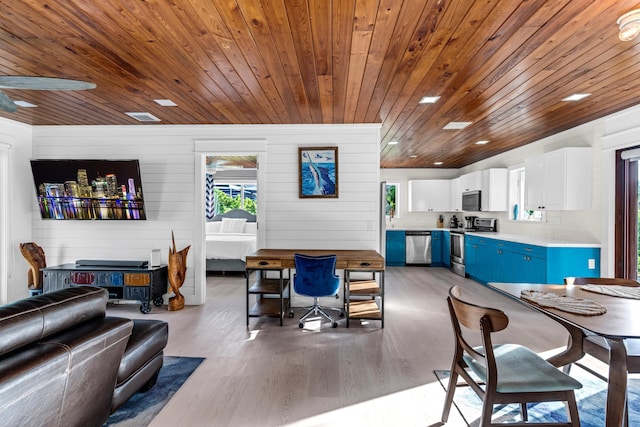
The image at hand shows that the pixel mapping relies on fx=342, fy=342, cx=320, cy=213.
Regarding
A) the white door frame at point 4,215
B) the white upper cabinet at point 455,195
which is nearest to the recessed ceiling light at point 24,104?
the white door frame at point 4,215

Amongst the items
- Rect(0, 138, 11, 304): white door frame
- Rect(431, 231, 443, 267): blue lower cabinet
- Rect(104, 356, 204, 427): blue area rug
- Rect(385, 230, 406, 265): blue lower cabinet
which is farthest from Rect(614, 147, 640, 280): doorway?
Rect(0, 138, 11, 304): white door frame

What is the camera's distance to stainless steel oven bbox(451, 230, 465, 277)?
6.96 metres

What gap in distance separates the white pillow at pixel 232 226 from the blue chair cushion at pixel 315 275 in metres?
4.66

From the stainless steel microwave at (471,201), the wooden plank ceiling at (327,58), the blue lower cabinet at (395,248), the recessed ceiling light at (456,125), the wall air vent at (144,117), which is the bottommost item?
the blue lower cabinet at (395,248)

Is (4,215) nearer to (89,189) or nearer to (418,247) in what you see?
(89,189)

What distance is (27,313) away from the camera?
4.86 feet

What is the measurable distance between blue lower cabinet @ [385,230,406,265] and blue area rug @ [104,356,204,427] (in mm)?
5784

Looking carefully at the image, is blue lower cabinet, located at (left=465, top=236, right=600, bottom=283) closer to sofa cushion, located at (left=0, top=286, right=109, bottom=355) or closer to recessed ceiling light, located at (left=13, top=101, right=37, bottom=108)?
sofa cushion, located at (left=0, top=286, right=109, bottom=355)

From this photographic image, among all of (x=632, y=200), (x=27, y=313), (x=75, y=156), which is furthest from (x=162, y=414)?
(x=632, y=200)

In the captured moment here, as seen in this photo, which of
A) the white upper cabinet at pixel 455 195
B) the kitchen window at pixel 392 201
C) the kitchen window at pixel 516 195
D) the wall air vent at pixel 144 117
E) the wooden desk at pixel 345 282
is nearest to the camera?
the wooden desk at pixel 345 282

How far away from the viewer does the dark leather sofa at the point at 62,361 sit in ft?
4.15

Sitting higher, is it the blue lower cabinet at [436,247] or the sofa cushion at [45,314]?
the sofa cushion at [45,314]

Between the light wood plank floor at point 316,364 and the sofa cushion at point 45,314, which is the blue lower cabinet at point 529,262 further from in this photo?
the sofa cushion at point 45,314

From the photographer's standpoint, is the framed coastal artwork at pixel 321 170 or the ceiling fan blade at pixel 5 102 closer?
the ceiling fan blade at pixel 5 102
